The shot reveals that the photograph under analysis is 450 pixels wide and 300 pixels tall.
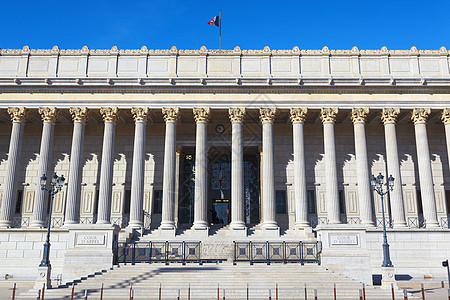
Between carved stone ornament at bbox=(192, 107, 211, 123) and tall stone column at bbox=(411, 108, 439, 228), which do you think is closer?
tall stone column at bbox=(411, 108, 439, 228)

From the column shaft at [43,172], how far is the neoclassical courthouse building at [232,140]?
89 millimetres

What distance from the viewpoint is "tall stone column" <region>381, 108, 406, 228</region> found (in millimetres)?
36312

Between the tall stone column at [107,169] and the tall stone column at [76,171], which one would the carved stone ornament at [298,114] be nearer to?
the tall stone column at [107,169]

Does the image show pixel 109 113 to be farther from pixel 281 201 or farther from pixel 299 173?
pixel 281 201

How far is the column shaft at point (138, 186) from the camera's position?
36.0m

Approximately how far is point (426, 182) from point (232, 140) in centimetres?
1576

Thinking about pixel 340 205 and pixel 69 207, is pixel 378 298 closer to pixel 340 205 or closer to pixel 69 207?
pixel 340 205

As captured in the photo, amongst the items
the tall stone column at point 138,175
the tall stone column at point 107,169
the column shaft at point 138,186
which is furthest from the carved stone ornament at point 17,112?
the column shaft at point 138,186

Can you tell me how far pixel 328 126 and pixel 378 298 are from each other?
59.8 feet

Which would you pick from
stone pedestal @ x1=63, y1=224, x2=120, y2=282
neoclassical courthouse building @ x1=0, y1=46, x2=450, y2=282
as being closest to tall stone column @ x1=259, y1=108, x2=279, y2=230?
neoclassical courthouse building @ x1=0, y1=46, x2=450, y2=282

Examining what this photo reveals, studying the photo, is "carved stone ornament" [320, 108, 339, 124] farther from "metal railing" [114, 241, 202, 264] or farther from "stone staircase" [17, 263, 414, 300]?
"metal railing" [114, 241, 202, 264]

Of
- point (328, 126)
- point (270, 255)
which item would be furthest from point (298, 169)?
point (270, 255)

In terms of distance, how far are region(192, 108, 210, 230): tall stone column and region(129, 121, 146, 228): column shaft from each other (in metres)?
4.26

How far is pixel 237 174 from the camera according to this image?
3694cm
